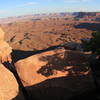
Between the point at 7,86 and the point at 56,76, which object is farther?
the point at 56,76

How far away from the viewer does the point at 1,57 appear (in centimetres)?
2108

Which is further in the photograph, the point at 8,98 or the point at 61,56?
the point at 61,56

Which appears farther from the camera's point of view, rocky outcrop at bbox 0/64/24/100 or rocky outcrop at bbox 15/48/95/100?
rocky outcrop at bbox 15/48/95/100

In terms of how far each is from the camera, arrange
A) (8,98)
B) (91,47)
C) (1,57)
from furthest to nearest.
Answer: (1,57), (91,47), (8,98)

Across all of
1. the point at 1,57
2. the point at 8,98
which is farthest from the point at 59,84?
the point at 1,57

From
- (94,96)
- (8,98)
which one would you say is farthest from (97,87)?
(8,98)

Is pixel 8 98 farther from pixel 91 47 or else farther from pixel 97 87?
pixel 91 47

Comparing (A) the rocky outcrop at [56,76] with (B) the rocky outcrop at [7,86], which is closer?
(B) the rocky outcrop at [7,86]

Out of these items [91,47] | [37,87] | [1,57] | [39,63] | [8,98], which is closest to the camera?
[8,98]

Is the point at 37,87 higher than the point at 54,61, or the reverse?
the point at 54,61

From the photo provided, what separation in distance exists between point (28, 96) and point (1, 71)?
9.14 feet

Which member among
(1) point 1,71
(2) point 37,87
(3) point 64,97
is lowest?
(3) point 64,97

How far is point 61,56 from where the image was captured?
16438 mm

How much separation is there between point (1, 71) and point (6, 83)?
120cm
